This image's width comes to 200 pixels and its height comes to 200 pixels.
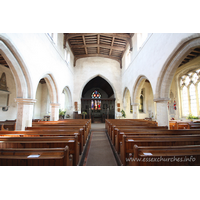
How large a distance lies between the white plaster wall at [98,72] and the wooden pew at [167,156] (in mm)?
11225

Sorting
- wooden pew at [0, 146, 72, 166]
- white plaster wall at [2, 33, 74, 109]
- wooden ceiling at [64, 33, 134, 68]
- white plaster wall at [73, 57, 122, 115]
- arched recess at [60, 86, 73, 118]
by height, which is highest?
wooden ceiling at [64, 33, 134, 68]

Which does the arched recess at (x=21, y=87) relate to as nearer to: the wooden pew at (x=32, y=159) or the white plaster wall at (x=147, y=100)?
the wooden pew at (x=32, y=159)

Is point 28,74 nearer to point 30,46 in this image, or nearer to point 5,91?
point 30,46

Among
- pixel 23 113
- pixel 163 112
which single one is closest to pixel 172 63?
pixel 163 112

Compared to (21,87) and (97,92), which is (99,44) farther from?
(21,87)

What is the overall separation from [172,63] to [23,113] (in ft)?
20.3

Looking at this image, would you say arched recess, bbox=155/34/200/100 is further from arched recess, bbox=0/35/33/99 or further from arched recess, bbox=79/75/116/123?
arched recess, bbox=79/75/116/123

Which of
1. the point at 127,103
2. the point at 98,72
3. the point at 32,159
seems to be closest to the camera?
the point at 32,159

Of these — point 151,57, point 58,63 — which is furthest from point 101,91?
point 151,57

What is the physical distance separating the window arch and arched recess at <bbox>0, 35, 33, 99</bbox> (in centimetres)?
935

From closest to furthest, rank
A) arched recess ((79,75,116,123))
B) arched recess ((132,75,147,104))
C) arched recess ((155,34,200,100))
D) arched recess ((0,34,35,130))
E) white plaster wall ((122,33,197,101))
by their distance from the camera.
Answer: arched recess ((155,34,200,100)) < arched recess ((0,34,35,130)) < white plaster wall ((122,33,197,101)) < arched recess ((132,75,147,104)) < arched recess ((79,75,116,123))

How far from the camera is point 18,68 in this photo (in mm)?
4523

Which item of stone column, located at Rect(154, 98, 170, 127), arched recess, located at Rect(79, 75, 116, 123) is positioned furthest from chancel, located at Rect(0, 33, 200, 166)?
arched recess, located at Rect(79, 75, 116, 123)

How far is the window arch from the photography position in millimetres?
7859
